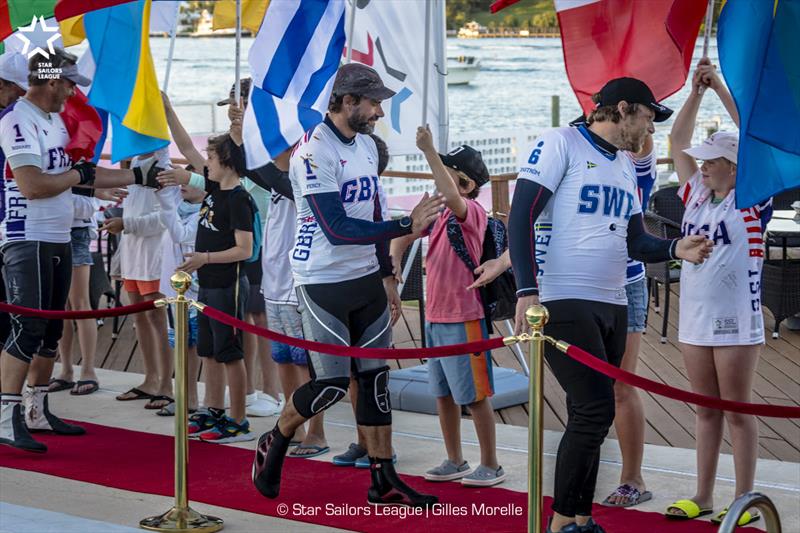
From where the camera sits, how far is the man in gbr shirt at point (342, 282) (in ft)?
16.5

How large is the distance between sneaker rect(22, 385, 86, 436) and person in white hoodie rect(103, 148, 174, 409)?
0.65 metres

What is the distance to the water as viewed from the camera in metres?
58.6

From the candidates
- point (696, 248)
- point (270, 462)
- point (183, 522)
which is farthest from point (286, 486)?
point (696, 248)

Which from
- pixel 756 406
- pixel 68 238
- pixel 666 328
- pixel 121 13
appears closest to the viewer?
pixel 756 406

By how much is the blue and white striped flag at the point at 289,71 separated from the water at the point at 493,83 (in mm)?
46398

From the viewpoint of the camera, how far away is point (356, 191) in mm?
5113

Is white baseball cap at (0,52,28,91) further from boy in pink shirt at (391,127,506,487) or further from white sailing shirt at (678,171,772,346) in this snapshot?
white sailing shirt at (678,171,772,346)

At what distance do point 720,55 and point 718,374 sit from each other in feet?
4.11

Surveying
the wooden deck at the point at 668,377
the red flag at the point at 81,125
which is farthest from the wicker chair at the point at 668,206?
the red flag at the point at 81,125

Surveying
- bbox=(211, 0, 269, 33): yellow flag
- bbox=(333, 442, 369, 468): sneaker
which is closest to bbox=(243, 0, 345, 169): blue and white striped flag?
bbox=(333, 442, 369, 468): sneaker

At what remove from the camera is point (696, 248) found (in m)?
4.48

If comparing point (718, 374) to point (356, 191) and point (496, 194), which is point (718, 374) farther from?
point (496, 194)

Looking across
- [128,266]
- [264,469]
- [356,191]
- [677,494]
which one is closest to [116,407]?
[128,266]

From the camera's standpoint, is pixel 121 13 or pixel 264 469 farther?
pixel 121 13
